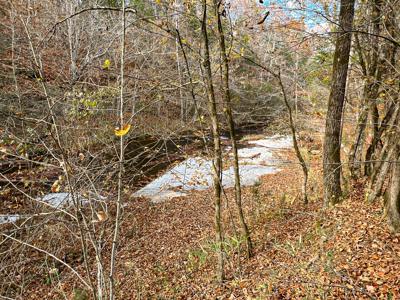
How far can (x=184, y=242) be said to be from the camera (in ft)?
22.7

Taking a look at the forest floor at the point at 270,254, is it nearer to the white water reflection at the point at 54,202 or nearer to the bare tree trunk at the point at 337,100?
the bare tree trunk at the point at 337,100

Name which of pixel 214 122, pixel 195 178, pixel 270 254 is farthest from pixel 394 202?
pixel 195 178

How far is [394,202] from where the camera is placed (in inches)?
166

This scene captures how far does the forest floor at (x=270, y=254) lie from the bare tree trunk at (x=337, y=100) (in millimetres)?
421

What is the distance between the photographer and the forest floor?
373cm

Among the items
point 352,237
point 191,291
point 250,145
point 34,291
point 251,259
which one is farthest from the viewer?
point 250,145

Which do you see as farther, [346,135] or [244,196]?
[346,135]

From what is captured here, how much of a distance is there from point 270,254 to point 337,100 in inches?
113

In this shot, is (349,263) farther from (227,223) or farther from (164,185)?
(164,185)

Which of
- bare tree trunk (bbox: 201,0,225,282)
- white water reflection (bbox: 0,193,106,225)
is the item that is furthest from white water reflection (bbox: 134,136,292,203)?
bare tree trunk (bbox: 201,0,225,282)

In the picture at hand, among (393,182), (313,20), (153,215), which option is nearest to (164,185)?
(153,215)

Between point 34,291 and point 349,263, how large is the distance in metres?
5.28

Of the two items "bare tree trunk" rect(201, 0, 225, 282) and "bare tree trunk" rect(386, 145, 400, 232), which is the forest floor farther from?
"bare tree trunk" rect(201, 0, 225, 282)

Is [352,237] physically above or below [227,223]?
above
